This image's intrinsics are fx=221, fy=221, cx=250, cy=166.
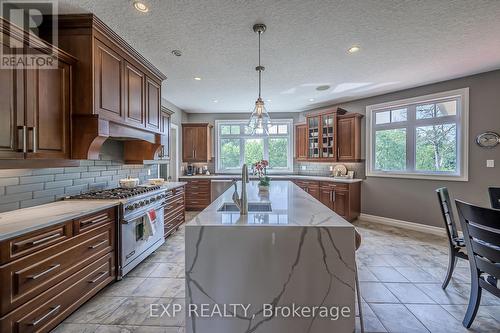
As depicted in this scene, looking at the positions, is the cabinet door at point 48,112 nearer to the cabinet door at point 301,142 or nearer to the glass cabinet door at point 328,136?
the glass cabinet door at point 328,136

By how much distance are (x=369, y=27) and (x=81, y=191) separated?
366 centimetres

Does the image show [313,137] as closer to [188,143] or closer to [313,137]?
[313,137]

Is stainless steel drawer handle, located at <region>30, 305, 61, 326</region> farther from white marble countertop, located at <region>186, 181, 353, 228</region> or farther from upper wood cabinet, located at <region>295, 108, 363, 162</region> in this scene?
upper wood cabinet, located at <region>295, 108, 363, 162</region>

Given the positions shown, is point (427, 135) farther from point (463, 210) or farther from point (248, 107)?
point (248, 107)

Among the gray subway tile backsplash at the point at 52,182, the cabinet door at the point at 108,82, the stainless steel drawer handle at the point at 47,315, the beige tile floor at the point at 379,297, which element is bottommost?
the beige tile floor at the point at 379,297

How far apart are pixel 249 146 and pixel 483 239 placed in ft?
17.3

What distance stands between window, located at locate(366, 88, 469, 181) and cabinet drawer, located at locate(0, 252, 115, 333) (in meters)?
4.92

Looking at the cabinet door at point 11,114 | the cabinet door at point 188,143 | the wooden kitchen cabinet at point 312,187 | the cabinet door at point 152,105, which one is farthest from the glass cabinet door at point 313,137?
the cabinet door at point 11,114

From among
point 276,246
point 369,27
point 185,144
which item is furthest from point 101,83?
point 185,144

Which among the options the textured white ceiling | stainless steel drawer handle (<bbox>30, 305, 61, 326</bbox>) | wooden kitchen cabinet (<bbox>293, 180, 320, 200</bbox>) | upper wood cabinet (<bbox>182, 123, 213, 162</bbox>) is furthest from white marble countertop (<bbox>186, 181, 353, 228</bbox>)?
upper wood cabinet (<bbox>182, 123, 213, 162</bbox>)

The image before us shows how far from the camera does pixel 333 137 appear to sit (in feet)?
16.8

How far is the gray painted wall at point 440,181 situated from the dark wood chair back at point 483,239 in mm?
2606

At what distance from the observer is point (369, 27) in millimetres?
2262

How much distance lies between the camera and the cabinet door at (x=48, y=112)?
5.68 ft
